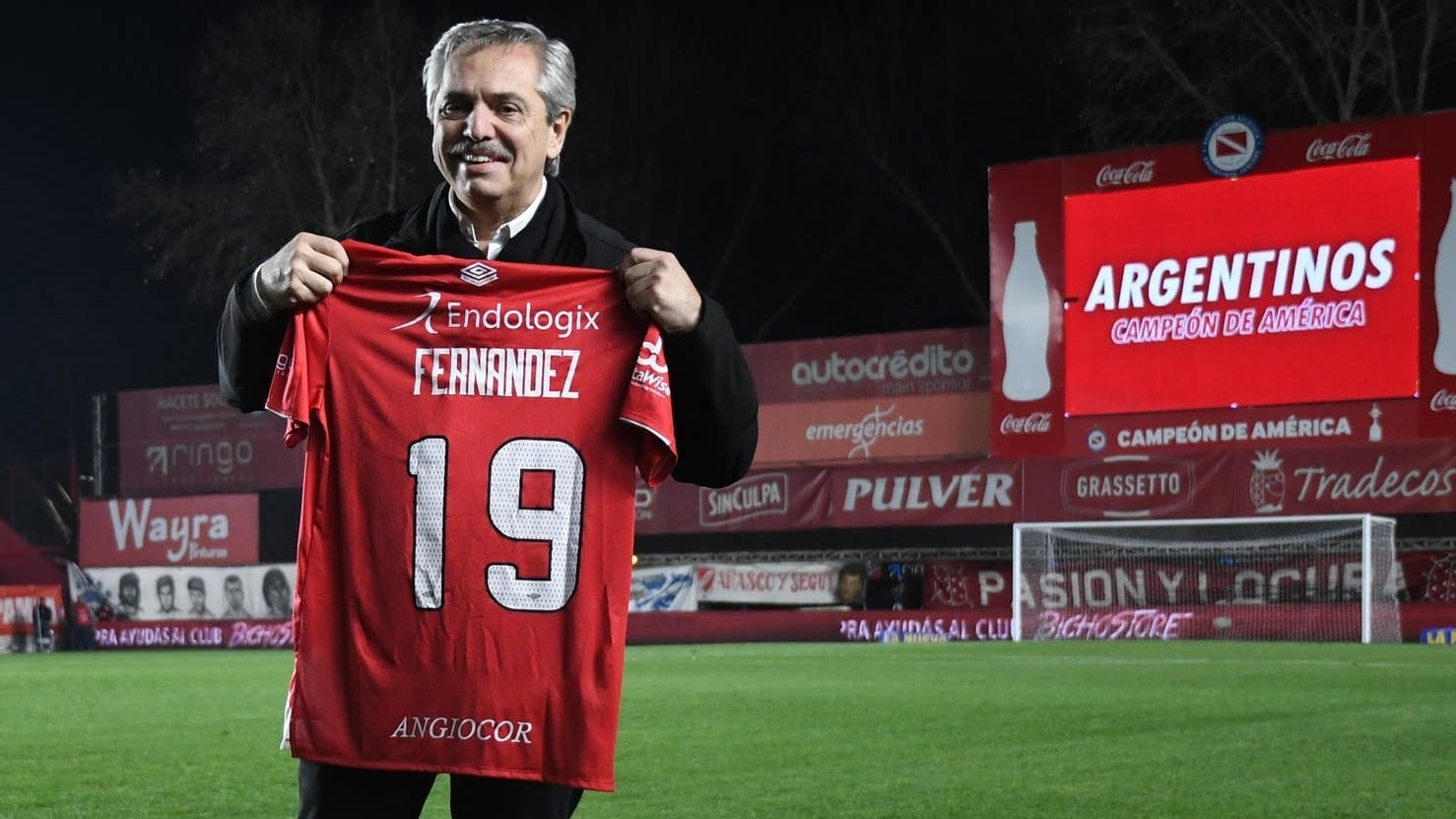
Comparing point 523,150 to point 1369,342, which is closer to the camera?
point 523,150

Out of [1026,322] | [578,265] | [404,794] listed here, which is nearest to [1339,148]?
[1026,322]

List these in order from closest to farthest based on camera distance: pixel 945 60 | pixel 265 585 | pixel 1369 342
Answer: pixel 1369 342, pixel 265 585, pixel 945 60

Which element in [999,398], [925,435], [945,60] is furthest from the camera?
[945,60]

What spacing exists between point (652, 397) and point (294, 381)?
2.06 feet

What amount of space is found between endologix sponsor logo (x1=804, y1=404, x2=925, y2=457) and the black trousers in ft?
84.0

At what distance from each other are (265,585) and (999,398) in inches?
514

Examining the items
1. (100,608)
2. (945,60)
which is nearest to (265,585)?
(100,608)

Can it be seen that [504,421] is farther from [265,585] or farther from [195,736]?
[265,585]

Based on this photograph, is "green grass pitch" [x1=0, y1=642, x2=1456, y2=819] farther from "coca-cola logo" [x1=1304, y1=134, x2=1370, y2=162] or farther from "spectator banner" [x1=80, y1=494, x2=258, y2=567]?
"spectator banner" [x1=80, y1=494, x2=258, y2=567]

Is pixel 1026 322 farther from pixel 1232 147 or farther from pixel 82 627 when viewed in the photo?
pixel 82 627

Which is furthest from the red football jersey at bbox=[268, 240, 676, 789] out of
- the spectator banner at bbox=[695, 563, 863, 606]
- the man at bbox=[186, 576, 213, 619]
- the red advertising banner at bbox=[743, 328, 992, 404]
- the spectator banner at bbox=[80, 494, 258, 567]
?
the spectator banner at bbox=[80, 494, 258, 567]

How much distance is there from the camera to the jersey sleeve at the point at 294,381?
3.49 meters

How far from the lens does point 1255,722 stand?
36.8ft

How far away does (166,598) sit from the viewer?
33312 millimetres
